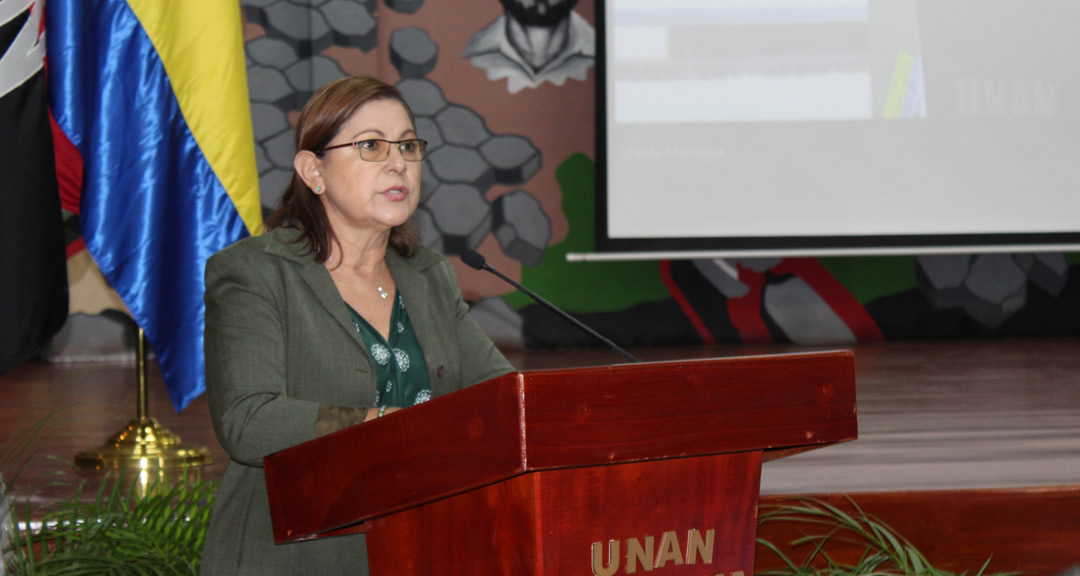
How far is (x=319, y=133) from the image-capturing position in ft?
4.68

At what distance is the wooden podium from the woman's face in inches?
17.2

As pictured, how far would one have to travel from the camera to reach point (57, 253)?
6.05ft

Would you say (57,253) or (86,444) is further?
(86,444)

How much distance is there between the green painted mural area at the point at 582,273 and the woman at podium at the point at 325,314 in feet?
12.6

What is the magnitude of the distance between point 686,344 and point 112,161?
3707 millimetres

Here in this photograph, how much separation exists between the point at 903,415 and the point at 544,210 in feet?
8.39

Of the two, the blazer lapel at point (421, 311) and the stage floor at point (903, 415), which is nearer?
the blazer lapel at point (421, 311)

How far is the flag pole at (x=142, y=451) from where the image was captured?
2605mm

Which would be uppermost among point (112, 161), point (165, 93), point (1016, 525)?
point (165, 93)

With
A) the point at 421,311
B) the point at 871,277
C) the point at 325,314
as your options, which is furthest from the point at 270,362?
the point at 871,277

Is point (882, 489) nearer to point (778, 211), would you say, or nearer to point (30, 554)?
point (30, 554)

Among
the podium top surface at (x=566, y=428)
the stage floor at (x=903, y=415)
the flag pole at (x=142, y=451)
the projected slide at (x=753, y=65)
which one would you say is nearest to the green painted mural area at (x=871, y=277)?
the stage floor at (x=903, y=415)

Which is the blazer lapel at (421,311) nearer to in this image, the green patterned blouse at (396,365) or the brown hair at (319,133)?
the green patterned blouse at (396,365)

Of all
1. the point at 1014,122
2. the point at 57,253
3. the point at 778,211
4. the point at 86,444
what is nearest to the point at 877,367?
the point at 778,211
